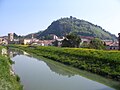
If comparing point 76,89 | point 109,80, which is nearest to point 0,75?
point 76,89

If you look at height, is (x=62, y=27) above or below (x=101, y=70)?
above

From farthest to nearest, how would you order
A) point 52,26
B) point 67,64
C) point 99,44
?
point 52,26
point 99,44
point 67,64

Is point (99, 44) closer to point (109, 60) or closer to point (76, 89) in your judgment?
point (109, 60)

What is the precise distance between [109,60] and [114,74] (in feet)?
16.1

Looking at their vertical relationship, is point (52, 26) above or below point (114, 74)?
above

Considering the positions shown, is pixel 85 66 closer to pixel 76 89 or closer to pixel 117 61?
pixel 117 61

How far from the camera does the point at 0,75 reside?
14344mm

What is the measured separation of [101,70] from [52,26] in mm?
151857

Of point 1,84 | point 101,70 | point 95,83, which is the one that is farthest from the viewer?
point 101,70

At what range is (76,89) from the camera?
47.0 feet

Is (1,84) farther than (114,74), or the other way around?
(114,74)

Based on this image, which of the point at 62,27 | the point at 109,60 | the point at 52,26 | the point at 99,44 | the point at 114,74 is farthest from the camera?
the point at 52,26

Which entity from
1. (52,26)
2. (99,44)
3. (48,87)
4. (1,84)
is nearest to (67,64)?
(48,87)

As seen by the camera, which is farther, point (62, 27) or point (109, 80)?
point (62, 27)
